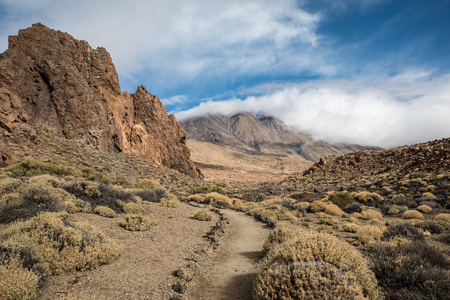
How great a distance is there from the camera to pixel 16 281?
411 cm

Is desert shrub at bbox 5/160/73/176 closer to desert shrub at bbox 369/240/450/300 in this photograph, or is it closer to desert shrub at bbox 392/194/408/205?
desert shrub at bbox 369/240/450/300

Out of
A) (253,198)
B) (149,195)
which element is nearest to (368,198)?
(253,198)

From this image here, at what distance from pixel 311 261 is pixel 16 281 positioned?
5.65m

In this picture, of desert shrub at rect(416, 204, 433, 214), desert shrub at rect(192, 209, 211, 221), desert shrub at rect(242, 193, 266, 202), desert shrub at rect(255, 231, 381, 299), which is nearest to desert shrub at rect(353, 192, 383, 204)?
desert shrub at rect(416, 204, 433, 214)

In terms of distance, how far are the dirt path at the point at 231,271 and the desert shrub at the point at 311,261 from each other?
1308mm

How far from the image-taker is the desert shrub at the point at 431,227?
1072cm

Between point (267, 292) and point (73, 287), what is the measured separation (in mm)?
4185

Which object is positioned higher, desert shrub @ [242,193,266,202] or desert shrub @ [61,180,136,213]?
desert shrub @ [61,180,136,213]

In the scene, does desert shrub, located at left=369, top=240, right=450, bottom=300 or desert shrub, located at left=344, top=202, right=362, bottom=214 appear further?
desert shrub, located at left=344, top=202, right=362, bottom=214

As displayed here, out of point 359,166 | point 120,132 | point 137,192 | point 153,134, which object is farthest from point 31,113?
point 359,166

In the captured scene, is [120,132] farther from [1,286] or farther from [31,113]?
[1,286]

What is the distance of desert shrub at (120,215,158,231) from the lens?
32.0ft

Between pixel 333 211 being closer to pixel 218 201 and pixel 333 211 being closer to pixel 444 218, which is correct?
pixel 444 218

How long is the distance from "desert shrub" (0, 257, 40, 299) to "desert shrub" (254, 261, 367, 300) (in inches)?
171
